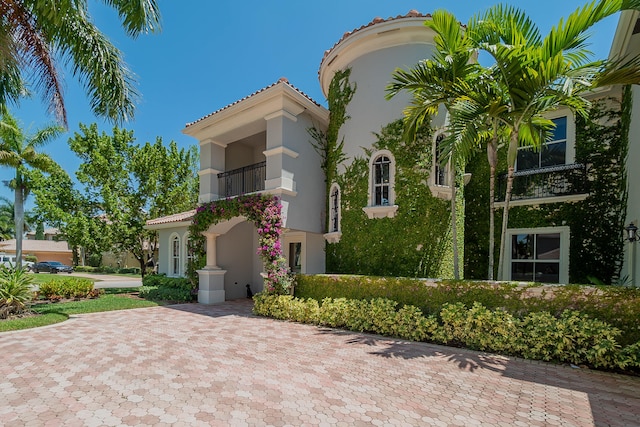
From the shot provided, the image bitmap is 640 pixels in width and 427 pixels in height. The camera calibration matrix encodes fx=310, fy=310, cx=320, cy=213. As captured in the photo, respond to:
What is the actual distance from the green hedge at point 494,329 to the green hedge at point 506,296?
0.52 ft

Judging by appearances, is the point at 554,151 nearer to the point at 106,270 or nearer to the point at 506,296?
the point at 506,296

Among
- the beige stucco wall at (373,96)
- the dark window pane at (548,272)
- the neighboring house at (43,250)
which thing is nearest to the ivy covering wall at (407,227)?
the beige stucco wall at (373,96)

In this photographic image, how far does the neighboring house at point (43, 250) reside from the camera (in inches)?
1853

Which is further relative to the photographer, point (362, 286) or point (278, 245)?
point (278, 245)

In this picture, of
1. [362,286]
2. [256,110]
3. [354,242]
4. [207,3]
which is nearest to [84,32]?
[207,3]

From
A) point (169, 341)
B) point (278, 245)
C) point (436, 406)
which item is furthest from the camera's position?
point (278, 245)

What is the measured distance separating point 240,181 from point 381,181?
632 cm

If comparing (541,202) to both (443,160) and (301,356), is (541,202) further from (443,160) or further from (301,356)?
(301,356)

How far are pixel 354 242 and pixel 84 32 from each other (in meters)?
10.7

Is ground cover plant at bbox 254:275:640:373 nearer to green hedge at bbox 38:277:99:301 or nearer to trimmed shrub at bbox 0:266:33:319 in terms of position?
trimmed shrub at bbox 0:266:33:319

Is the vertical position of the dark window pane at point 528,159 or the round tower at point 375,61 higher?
the round tower at point 375,61

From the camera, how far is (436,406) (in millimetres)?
4305

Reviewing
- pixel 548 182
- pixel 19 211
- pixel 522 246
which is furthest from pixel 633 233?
pixel 19 211

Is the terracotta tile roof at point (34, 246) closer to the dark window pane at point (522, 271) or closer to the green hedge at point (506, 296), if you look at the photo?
the green hedge at point (506, 296)
